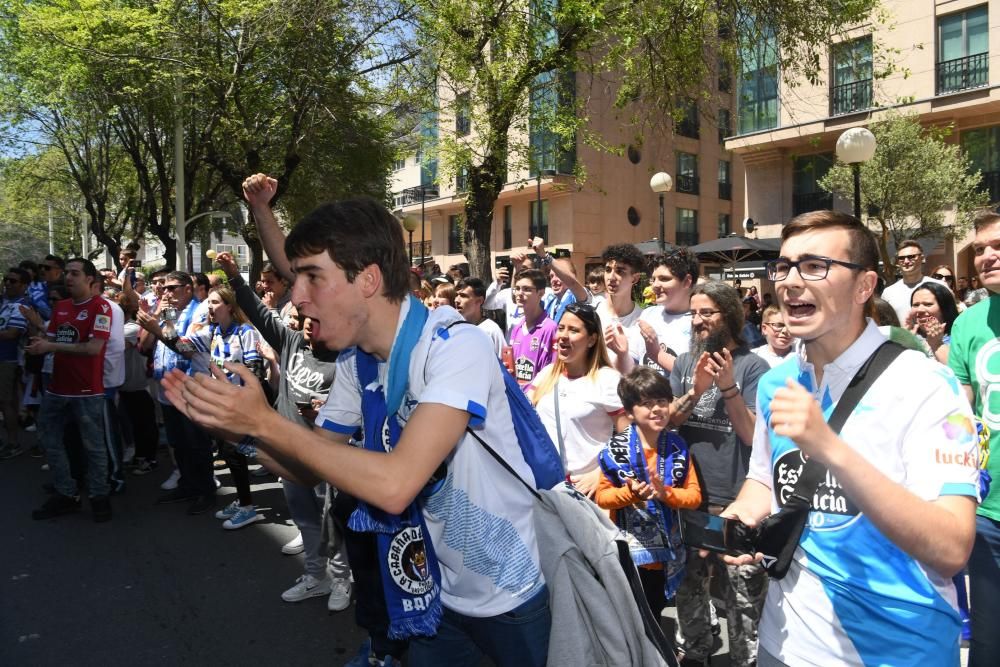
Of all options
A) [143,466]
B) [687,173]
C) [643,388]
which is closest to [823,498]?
[643,388]

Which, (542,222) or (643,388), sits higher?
(542,222)

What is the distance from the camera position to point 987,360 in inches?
109

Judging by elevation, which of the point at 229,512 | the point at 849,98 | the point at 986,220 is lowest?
the point at 229,512

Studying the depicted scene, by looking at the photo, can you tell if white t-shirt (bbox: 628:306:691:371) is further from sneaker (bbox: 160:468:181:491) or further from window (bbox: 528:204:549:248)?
window (bbox: 528:204:549:248)

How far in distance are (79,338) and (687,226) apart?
117 ft

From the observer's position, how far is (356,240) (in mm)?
1885

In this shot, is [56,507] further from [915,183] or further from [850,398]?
[915,183]

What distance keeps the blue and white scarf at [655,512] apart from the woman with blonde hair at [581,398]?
0.59 ft

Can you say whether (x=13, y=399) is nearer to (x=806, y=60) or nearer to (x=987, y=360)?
(x=987, y=360)

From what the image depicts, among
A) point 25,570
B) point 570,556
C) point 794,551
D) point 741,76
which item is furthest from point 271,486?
point 741,76

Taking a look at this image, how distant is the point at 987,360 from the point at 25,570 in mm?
6087

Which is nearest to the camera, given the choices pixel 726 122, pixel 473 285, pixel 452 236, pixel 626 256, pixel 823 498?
pixel 823 498

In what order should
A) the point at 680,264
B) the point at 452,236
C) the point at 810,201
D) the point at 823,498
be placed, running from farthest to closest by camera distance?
the point at 452,236 → the point at 810,201 → the point at 680,264 → the point at 823,498

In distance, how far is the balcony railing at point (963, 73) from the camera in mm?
21312
